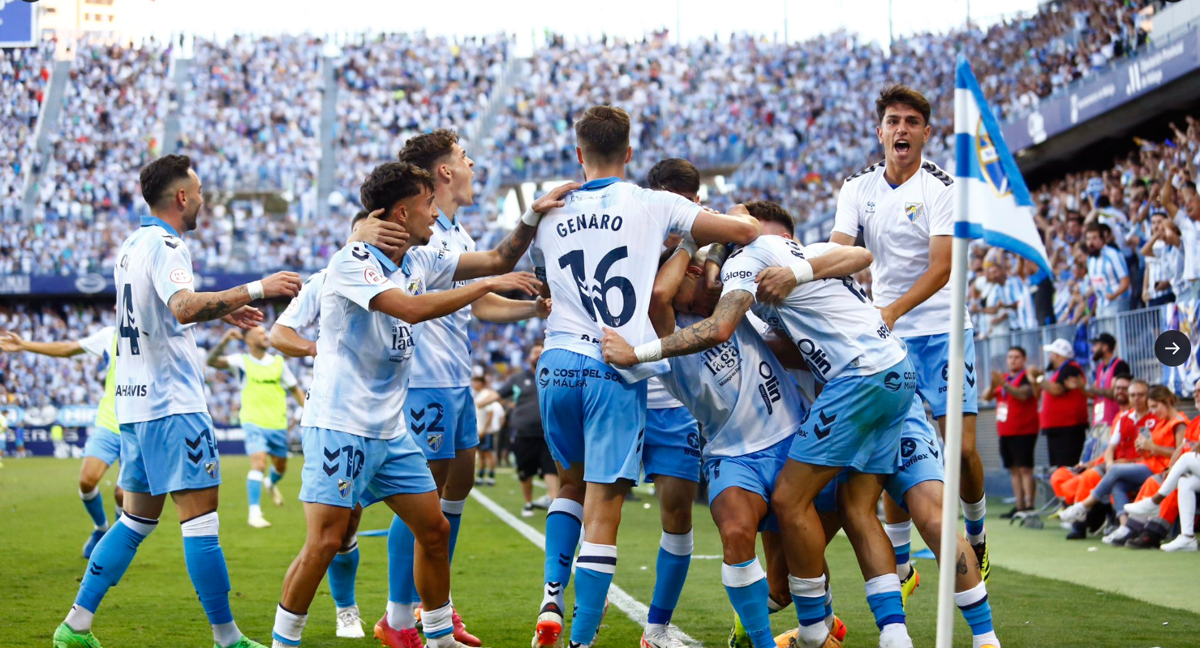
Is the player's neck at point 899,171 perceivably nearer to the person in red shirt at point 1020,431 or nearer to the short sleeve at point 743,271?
the short sleeve at point 743,271

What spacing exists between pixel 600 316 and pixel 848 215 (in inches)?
73.5

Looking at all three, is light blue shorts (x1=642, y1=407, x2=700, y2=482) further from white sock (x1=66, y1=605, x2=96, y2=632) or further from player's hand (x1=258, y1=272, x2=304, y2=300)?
white sock (x1=66, y1=605, x2=96, y2=632)

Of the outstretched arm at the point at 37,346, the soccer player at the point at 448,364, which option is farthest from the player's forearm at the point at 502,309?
the outstretched arm at the point at 37,346

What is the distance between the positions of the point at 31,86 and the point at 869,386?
49684 mm

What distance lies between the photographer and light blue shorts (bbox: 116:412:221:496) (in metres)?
5.98

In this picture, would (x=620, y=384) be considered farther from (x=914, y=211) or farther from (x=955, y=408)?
(x=914, y=211)

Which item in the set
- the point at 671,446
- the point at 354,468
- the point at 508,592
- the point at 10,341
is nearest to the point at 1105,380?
the point at 508,592

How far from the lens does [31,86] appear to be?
157 feet

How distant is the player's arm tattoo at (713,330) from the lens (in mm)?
5148

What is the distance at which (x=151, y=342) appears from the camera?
6.10 meters

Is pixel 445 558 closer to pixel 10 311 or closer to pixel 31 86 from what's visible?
pixel 10 311

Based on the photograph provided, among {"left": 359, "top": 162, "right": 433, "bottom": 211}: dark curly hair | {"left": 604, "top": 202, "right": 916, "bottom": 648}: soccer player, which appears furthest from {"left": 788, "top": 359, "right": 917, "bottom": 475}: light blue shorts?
{"left": 359, "top": 162, "right": 433, "bottom": 211}: dark curly hair

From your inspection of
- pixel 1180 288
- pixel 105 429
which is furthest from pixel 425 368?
pixel 1180 288

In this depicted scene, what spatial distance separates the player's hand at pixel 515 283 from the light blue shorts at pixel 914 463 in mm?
1906
